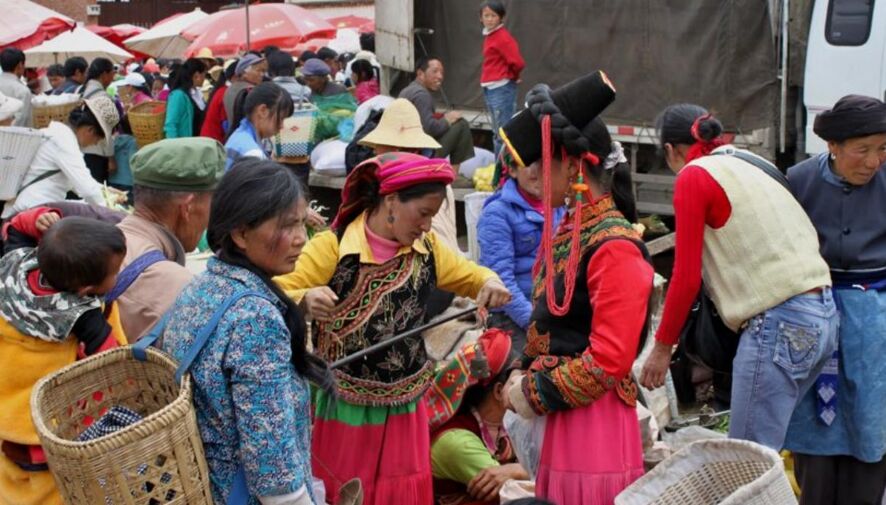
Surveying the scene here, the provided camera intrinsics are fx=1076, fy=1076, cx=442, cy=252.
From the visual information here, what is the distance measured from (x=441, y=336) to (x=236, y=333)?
362cm

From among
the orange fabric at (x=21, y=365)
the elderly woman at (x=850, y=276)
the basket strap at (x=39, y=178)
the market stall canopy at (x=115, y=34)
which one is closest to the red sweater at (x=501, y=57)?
the basket strap at (x=39, y=178)

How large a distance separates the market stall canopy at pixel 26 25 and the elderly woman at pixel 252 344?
18.1m

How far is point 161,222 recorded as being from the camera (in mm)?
3518

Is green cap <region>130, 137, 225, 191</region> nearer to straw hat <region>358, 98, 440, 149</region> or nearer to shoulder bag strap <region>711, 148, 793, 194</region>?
shoulder bag strap <region>711, 148, 793, 194</region>

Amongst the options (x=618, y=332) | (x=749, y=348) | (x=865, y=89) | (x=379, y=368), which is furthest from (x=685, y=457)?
(x=865, y=89)

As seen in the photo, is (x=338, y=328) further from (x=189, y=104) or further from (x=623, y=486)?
(x=189, y=104)

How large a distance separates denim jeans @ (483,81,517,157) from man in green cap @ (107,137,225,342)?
22.2 ft

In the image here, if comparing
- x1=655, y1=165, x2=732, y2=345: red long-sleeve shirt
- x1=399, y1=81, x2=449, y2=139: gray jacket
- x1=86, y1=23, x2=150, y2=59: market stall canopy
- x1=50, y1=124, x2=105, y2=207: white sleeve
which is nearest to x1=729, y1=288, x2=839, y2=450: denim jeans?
x1=655, y1=165, x2=732, y2=345: red long-sleeve shirt

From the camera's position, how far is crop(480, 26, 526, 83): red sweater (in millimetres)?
9984

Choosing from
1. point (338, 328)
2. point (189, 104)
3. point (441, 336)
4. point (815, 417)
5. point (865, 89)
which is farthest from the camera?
point (189, 104)

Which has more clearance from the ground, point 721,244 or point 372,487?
point 721,244

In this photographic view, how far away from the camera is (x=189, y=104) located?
10539mm

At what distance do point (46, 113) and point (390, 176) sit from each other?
7654mm

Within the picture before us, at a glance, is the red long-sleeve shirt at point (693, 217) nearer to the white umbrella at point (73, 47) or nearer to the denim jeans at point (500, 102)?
the denim jeans at point (500, 102)
